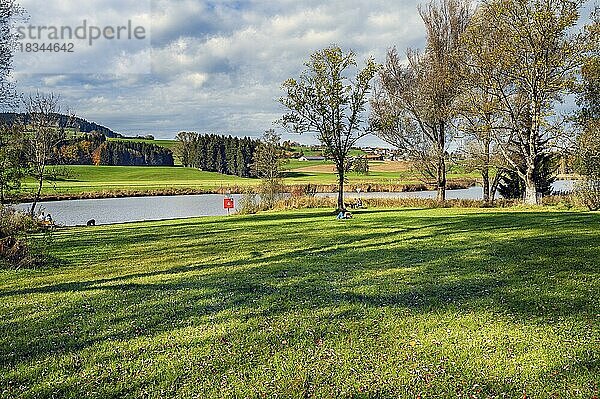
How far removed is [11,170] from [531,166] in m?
24.3

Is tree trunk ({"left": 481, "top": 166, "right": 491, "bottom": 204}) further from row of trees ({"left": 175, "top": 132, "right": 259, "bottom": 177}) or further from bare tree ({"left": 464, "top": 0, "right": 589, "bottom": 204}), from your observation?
row of trees ({"left": 175, "top": 132, "right": 259, "bottom": 177})

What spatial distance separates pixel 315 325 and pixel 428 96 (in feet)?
88.8

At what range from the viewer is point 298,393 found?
4312 mm

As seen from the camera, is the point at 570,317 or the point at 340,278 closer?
the point at 570,317

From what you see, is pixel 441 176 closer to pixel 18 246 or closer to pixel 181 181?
pixel 18 246

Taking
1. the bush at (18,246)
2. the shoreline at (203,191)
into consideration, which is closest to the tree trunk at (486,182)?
the shoreline at (203,191)

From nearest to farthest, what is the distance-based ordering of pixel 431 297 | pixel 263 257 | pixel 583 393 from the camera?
1. pixel 583 393
2. pixel 431 297
3. pixel 263 257

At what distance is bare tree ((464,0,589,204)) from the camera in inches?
880

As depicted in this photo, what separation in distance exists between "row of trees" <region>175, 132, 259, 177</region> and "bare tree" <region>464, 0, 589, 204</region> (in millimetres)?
77151

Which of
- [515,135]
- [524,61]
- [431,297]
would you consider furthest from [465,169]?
[431,297]

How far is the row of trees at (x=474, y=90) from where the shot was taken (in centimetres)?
2273

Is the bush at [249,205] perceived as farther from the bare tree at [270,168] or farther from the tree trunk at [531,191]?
the tree trunk at [531,191]

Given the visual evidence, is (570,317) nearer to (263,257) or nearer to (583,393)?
(583,393)

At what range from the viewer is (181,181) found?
85375 mm
